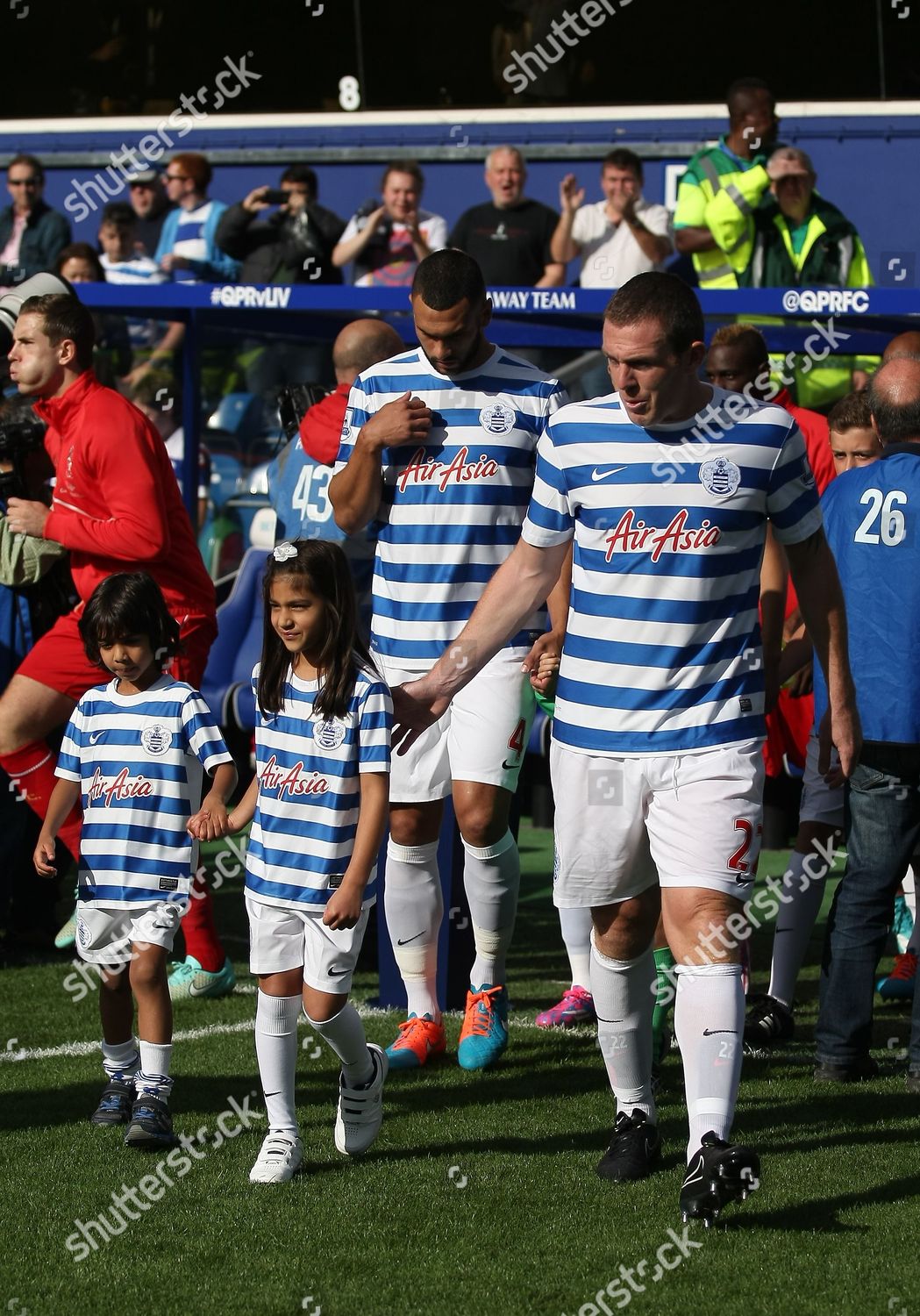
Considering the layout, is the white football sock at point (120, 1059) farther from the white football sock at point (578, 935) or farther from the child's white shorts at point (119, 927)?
the white football sock at point (578, 935)

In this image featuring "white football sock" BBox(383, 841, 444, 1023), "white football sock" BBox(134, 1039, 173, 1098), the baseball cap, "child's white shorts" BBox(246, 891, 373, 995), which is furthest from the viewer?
the baseball cap

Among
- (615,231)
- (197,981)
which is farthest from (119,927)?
(615,231)

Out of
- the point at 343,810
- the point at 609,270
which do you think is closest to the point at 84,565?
the point at 343,810

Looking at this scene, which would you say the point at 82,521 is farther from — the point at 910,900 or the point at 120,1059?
the point at 910,900

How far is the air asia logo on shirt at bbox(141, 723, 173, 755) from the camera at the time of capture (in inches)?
200

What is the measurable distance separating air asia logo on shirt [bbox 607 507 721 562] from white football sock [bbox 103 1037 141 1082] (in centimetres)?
200

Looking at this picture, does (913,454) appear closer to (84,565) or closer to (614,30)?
(84,565)

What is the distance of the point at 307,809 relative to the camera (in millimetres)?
4527

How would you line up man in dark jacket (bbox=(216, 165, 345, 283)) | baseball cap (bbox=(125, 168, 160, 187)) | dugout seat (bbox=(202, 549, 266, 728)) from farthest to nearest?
baseball cap (bbox=(125, 168, 160, 187)), man in dark jacket (bbox=(216, 165, 345, 283)), dugout seat (bbox=(202, 549, 266, 728))

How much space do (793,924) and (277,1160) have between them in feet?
7.55

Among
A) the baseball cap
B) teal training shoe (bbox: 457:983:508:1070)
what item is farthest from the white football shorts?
the baseball cap

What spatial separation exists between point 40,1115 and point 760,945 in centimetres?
343

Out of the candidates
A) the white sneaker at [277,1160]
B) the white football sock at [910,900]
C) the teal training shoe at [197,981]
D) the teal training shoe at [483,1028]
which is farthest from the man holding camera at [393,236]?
the white sneaker at [277,1160]

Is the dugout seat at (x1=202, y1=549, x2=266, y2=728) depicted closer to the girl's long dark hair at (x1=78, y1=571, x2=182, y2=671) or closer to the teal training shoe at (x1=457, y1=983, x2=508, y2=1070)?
the teal training shoe at (x1=457, y1=983, x2=508, y2=1070)
